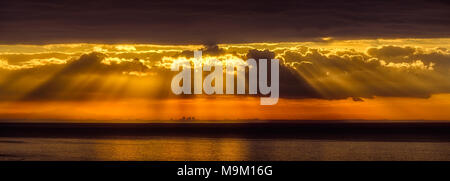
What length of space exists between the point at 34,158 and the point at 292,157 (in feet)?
80.3
